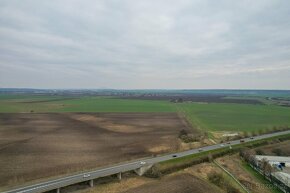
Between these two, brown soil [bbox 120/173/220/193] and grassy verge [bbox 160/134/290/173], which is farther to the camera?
grassy verge [bbox 160/134/290/173]

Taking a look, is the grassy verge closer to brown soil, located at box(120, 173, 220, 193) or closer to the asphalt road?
the asphalt road

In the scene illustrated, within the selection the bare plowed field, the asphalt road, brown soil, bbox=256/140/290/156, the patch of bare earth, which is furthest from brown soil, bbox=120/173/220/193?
brown soil, bbox=256/140/290/156

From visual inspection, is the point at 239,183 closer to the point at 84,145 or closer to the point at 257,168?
the point at 257,168

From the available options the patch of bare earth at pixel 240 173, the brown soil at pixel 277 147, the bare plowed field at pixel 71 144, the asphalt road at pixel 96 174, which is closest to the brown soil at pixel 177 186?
the asphalt road at pixel 96 174

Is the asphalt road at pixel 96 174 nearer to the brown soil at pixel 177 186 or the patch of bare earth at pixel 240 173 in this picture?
the patch of bare earth at pixel 240 173

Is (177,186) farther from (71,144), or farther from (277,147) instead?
(277,147)

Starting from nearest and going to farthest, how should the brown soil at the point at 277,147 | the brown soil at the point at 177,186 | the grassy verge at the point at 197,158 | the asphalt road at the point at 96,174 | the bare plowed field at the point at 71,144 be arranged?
the asphalt road at the point at 96,174 < the brown soil at the point at 177,186 < the bare plowed field at the point at 71,144 < the grassy verge at the point at 197,158 < the brown soil at the point at 277,147
